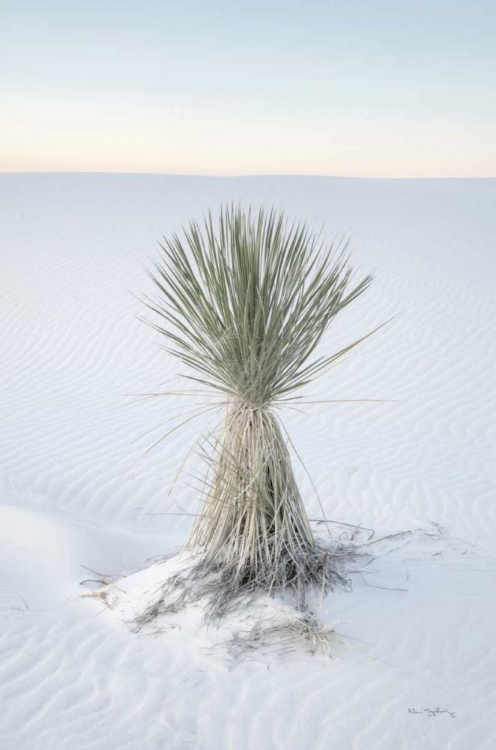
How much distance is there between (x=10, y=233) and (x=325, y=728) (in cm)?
1902

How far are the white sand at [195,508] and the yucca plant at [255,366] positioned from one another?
435 millimetres

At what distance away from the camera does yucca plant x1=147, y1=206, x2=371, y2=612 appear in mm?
3861

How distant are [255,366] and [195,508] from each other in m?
3.23

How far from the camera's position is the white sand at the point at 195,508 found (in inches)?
129

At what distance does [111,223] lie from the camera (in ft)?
70.5

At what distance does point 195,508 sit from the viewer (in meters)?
6.84

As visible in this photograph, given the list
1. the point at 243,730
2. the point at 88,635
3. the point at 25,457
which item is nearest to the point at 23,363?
the point at 25,457

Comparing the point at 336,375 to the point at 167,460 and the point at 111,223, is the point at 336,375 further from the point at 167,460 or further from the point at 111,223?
the point at 111,223
